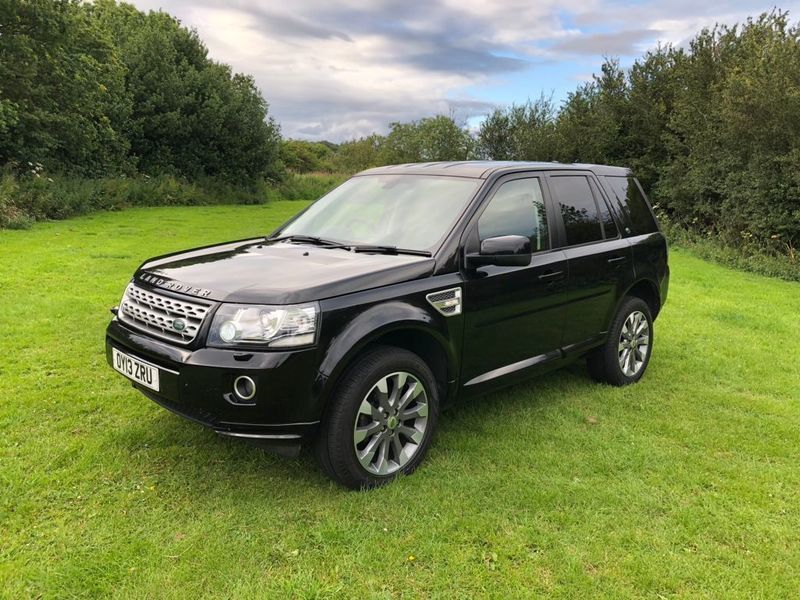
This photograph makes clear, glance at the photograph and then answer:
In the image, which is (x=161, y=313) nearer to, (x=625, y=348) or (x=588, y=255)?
(x=588, y=255)

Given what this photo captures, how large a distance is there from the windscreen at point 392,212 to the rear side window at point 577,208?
91cm

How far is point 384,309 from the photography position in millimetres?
3287

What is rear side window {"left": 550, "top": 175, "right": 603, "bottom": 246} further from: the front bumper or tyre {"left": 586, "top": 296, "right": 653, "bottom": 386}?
the front bumper

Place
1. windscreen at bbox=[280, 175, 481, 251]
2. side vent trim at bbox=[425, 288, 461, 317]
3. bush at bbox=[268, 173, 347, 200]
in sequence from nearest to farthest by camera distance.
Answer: side vent trim at bbox=[425, 288, 461, 317], windscreen at bbox=[280, 175, 481, 251], bush at bbox=[268, 173, 347, 200]

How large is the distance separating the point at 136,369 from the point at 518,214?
2686mm

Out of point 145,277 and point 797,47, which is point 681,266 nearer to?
point 797,47

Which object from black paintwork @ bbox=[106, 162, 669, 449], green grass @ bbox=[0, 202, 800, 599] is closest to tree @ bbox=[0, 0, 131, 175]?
green grass @ bbox=[0, 202, 800, 599]

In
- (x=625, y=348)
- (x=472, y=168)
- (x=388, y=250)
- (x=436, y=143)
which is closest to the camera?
(x=388, y=250)

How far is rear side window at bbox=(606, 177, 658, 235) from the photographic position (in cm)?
525

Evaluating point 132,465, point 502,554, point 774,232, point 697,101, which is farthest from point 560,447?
point 697,101

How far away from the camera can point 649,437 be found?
420 centimetres

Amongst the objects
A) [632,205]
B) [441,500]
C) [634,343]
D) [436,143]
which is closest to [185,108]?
[436,143]

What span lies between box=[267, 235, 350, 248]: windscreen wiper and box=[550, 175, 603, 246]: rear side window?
176 cm

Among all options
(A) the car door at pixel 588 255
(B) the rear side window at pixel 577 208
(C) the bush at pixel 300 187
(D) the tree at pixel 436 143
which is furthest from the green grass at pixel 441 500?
(C) the bush at pixel 300 187
